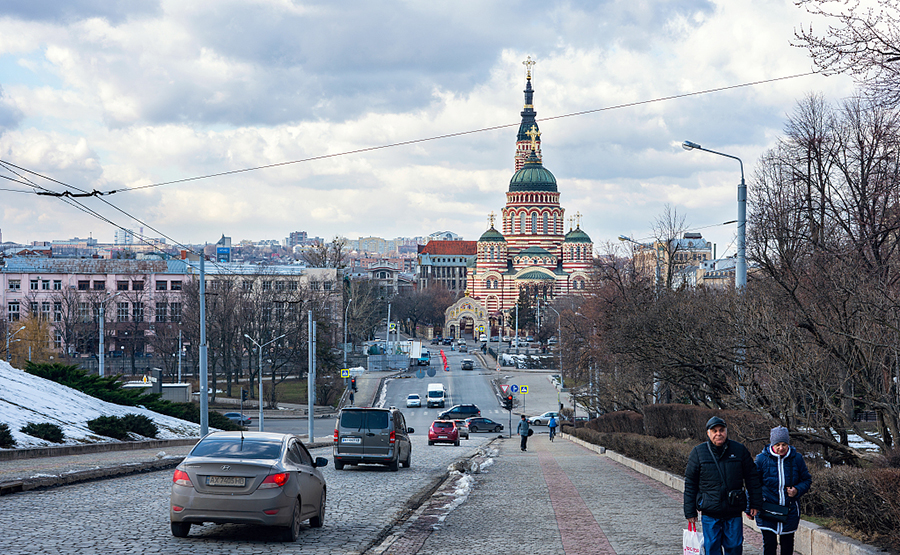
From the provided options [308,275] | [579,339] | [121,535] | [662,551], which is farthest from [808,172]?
[308,275]

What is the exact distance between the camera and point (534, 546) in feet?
35.7

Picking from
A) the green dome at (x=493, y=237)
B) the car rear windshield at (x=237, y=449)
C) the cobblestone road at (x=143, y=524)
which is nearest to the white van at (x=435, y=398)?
the cobblestone road at (x=143, y=524)

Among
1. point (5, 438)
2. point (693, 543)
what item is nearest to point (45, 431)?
point (5, 438)

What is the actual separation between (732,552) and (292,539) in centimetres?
518

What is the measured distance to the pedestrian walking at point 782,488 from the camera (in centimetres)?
869

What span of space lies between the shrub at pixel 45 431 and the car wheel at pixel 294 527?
51.9ft

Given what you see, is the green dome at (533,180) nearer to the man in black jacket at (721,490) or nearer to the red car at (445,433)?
the red car at (445,433)

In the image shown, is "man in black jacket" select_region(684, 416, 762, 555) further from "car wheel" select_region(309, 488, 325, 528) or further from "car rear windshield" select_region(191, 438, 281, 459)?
"car wheel" select_region(309, 488, 325, 528)

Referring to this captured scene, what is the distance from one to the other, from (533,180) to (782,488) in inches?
5833

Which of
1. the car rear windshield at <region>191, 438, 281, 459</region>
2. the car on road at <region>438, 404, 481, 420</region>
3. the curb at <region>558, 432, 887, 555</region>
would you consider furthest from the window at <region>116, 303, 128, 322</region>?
the curb at <region>558, 432, 887, 555</region>

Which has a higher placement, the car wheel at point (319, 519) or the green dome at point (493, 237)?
the green dome at point (493, 237)

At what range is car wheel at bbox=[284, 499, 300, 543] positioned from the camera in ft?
35.1

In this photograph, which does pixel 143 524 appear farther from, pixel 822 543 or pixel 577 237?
pixel 577 237

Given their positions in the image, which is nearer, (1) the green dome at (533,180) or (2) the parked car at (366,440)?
(2) the parked car at (366,440)
